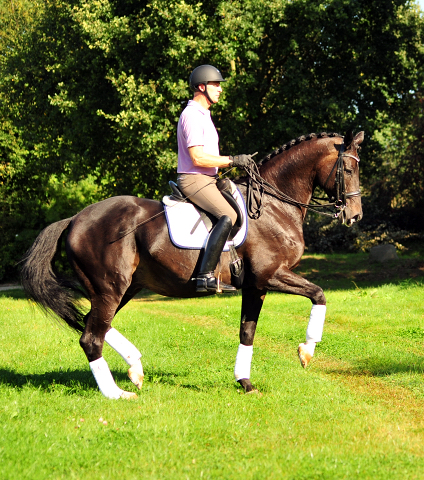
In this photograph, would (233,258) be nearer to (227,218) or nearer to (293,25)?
(227,218)

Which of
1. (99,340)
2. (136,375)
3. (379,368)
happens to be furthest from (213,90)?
(379,368)

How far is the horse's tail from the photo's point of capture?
22.8ft

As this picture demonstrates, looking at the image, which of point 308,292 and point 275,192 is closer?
point 308,292

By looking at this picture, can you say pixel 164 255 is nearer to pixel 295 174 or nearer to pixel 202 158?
pixel 202 158

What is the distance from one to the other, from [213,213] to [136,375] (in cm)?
221

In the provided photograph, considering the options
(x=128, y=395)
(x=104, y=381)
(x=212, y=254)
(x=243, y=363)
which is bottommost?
(x=128, y=395)

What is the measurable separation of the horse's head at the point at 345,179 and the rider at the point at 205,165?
42.7 inches

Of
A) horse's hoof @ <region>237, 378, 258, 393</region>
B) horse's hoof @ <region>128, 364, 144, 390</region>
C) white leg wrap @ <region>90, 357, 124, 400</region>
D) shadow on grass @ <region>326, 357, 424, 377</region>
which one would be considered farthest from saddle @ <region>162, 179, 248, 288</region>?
shadow on grass @ <region>326, 357, 424, 377</region>

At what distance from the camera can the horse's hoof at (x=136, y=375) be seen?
22.6ft

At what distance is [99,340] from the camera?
685 centimetres

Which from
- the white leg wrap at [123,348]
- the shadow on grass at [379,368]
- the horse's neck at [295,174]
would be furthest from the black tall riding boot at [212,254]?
the shadow on grass at [379,368]

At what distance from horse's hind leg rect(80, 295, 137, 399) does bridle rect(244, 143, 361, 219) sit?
2078 millimetres

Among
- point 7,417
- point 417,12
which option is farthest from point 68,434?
point 417,12

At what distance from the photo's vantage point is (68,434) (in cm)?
539
